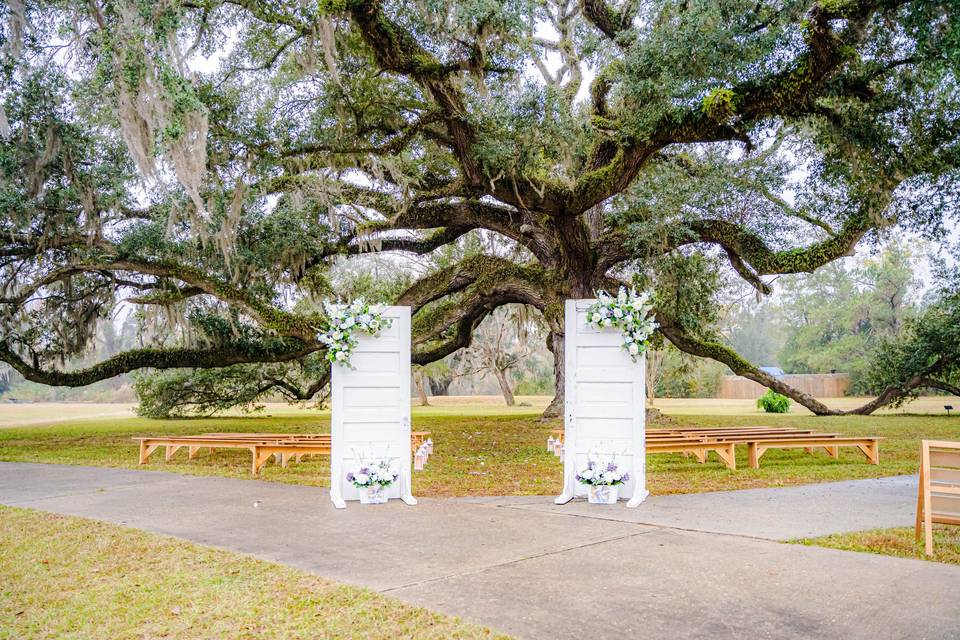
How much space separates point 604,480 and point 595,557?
2088 mm

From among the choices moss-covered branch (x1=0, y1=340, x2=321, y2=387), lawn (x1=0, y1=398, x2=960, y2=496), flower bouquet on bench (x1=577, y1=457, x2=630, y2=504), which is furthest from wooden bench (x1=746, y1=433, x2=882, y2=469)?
moss-covered branch (x1=0, y1=340, x2=321, y2=387)

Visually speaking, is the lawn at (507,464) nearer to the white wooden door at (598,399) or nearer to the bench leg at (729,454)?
the bench leg at (729,454)

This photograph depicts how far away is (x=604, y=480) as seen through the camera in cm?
646

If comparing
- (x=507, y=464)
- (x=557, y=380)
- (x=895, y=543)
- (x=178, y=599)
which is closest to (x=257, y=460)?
(x=507, y=464)

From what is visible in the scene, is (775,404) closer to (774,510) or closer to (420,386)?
(420,386)

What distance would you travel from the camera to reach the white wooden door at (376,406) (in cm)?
660

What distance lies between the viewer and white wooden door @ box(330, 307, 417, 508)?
660 cm

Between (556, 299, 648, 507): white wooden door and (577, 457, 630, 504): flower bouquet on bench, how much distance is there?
10 centimetres

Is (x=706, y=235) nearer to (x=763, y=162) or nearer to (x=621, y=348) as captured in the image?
(x=763, y=162)

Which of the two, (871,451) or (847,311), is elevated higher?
(847,311)

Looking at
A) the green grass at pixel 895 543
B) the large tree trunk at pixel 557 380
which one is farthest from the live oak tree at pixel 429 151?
the green grass at pixel 895 543

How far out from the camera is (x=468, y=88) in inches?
431

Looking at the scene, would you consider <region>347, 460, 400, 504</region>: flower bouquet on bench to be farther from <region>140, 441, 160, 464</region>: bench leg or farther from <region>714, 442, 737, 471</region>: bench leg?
<region>140, 441, 160, 464</region>: bench leg

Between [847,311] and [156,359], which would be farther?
[847,311]
